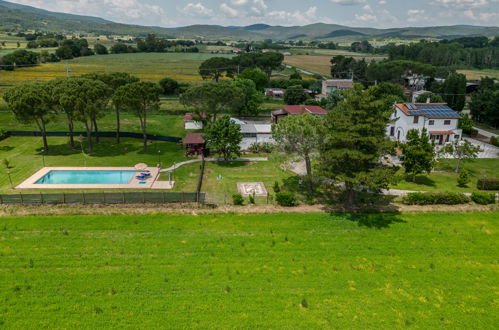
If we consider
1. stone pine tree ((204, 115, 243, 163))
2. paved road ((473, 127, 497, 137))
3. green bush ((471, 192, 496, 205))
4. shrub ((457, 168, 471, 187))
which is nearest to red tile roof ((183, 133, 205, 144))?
stone pine tree ((204, 115, 243, 163))

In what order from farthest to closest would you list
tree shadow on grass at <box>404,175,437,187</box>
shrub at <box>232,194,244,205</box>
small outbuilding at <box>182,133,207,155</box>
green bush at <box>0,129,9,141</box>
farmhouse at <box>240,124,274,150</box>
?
green bush at <box>0,129,9,141</box>
farmhouse at <box>240,124,274,150</box>
small outbuilding at <box>182,133,207,155</box>
tree shadow on grass at <box>404,175,437,187</box>
shrub at <box>232,194,244,205</box>

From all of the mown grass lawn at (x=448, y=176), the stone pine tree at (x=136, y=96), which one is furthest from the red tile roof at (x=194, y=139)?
the mown grass lawn at (x=448, y=176)

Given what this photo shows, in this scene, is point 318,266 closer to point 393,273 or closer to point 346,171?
point 393,273

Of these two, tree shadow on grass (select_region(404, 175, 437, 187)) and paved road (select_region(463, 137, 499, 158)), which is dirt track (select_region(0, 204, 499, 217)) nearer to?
tree shadow on grass (select_region(404, 175, 437, 187))

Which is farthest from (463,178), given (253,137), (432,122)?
(253,137)

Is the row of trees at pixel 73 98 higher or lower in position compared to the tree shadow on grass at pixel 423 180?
higher

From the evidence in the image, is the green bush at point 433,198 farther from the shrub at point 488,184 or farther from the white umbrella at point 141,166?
the white umbrella at point 141,166
